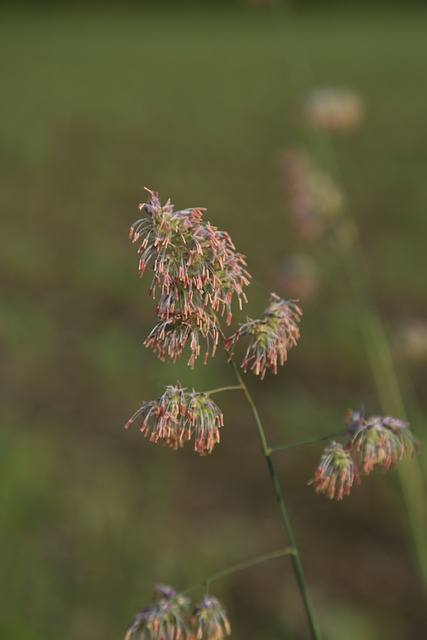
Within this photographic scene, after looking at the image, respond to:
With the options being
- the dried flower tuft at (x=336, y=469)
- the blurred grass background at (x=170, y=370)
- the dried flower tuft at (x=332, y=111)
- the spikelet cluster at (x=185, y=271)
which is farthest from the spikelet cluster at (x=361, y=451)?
the dried flower tuft at (x=332, y=111)

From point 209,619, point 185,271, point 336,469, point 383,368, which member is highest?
point 383,368

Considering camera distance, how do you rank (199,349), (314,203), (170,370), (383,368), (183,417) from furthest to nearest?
(170,370) → (383,368) → (314,203) → (183,417) → (199,349)

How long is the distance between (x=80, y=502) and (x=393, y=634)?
194cm

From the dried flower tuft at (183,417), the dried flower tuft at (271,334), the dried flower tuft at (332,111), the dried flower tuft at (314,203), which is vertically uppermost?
the dried flower tuft at (332,111)

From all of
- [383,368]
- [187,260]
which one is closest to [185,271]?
[187,260]

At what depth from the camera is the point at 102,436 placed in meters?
7.31

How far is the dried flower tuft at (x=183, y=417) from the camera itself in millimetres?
1265

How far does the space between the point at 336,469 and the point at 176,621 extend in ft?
1.00

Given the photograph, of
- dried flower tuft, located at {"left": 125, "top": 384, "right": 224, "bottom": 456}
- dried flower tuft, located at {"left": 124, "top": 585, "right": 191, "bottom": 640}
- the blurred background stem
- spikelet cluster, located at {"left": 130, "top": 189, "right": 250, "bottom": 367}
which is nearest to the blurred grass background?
the blurred background stem

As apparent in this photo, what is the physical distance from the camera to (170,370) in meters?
7.99

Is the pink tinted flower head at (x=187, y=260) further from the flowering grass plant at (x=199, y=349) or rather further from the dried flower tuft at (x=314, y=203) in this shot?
the dried flower tuft at (x=314, y=203)

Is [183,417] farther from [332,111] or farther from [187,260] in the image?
[332,111]

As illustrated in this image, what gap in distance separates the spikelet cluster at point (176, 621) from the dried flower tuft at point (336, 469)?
0.24 meters

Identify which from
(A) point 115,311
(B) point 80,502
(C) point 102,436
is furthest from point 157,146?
(B) point 80,502
